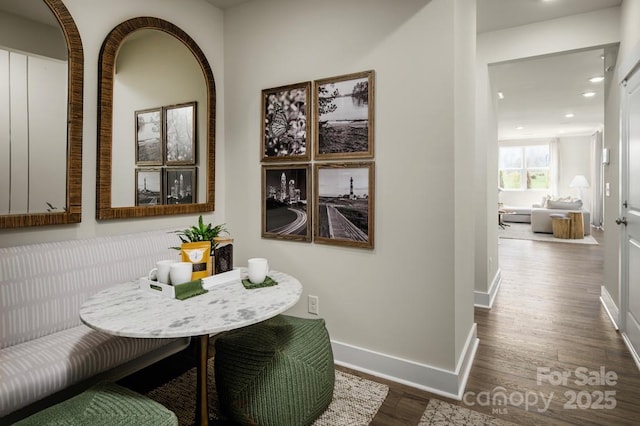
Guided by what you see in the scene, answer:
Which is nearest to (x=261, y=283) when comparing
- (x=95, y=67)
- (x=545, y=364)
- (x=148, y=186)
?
(x=148, y=186)

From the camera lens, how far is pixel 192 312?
1.45 metres

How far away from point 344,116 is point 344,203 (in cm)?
56

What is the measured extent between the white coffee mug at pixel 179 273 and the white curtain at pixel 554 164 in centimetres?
1258

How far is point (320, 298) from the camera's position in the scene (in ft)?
8.39

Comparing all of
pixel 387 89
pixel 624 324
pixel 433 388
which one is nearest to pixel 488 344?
pixel 433 388

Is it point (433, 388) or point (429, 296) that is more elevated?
point (429, 296)

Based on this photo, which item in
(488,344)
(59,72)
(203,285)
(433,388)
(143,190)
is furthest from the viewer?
(488,344)

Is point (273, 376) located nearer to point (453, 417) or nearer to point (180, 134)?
point (453, 417)

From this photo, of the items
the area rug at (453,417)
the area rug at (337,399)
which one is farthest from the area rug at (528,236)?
the area rug at (337,399)

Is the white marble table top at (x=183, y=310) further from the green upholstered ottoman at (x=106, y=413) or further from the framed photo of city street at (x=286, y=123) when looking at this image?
the framed photo of city street at (x=286, y=123)

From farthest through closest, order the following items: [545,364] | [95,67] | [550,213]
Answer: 1. [550,213]
2. [545,364]
3. [95,67]

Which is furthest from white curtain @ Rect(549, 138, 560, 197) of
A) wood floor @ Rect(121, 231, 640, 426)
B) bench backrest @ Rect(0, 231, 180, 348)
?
bench backrest @ Rect(0, 231, 180, 348)

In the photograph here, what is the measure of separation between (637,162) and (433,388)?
208 centimetres

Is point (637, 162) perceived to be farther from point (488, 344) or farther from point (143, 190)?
point (143, 190)
